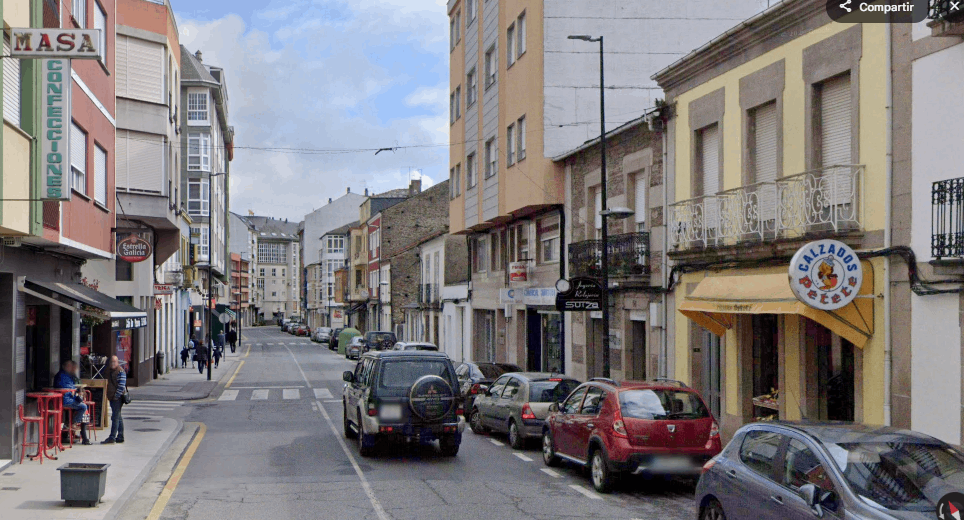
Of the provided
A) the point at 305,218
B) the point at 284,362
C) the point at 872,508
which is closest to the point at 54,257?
the point at 872,508

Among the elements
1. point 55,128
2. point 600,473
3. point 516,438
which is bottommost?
point 516,438

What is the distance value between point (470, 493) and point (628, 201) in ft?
36.9

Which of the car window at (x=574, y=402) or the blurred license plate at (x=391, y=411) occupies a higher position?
the car window at (x=574, y=402)

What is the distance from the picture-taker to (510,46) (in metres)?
30.3

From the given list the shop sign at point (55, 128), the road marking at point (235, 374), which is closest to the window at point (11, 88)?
the shop sign at point (55, 128)

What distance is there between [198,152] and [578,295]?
36.7m

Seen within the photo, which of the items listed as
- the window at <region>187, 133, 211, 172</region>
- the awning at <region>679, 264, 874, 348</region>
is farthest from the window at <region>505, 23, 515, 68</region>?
the window at <region>187, 133, 211, 172</region>

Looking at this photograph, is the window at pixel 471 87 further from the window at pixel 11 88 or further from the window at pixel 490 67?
the window at pixel 11 88

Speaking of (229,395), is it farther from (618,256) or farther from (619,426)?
(619,426)

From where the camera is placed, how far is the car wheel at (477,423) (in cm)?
2050

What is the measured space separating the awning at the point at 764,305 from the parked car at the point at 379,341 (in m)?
30.9

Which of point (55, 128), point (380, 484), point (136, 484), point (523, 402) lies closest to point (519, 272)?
point (523, 402)

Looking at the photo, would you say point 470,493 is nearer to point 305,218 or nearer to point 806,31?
point 806,31

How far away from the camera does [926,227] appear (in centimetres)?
1218
